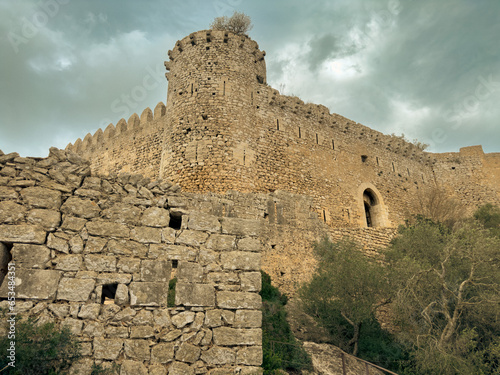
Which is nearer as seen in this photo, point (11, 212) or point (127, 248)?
point (11, 212)

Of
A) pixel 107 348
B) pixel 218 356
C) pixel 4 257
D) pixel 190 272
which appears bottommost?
pixel 218 356

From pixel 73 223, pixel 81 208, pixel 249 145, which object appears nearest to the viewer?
pixel 73 223

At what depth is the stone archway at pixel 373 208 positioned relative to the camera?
19156mm

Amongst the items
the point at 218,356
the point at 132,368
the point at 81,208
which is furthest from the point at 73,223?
the point at 218,356

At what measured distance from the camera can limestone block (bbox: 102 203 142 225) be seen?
4195mm

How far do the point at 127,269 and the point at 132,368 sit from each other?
1.01 m

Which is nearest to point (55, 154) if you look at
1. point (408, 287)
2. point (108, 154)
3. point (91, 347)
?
point (91, 347)

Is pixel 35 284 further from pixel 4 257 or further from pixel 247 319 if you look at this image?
pixel 247 319

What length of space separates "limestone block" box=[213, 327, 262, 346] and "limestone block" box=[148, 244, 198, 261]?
89 cm

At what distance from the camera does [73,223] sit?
4.02 m

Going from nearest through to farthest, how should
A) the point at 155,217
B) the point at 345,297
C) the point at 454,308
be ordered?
the point at 155,217 → the point at 454,308 → the point at 345,297

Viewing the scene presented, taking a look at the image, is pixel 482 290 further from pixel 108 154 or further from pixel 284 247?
pixel 108 154

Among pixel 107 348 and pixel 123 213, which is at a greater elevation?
pixel 123 213

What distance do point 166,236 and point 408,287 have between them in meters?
6.90
